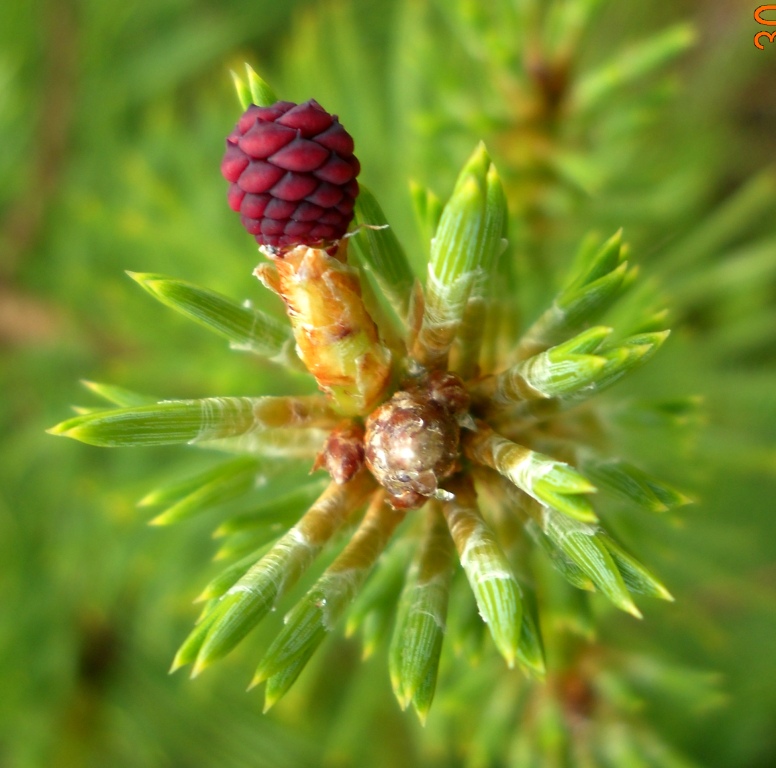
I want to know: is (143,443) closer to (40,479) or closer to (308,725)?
(40,479)

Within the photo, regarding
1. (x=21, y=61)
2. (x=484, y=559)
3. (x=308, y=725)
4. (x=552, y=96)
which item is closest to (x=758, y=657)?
(x=308, y=725)

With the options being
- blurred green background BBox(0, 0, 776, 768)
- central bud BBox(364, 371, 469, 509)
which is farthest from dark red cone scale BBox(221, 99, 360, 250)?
blurred green background BBox(0, 0, 776, 768)

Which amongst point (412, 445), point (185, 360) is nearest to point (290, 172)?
point (412, 445)

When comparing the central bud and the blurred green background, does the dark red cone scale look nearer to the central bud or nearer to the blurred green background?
the central bud

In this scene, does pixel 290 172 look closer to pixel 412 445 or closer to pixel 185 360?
pixel 412 445

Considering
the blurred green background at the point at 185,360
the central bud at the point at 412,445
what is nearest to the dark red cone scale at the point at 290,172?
the central bud at the point at 412,445

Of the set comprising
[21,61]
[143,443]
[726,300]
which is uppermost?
[21,61]
